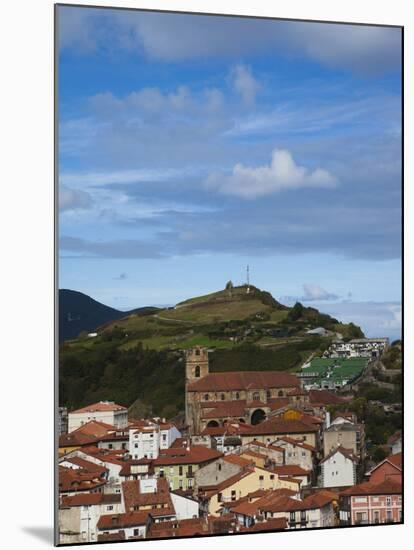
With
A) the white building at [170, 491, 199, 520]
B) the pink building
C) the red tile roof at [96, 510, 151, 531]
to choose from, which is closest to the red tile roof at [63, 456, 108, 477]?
the red tile roof at [96, 510, 151, 531]

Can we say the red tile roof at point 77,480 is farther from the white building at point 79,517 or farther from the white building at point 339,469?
the white building at point 339,469

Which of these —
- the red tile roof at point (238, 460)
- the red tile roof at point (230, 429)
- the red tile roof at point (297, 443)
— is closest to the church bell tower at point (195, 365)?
the red tile roof at point (230, 429)

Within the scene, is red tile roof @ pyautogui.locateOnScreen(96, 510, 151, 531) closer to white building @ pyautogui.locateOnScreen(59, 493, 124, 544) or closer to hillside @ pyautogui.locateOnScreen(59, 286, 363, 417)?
white building @ pyautogui.locateOnScreen(59, 493, 124, 544)

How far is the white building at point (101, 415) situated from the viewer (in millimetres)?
10914

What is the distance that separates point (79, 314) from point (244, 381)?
155cm

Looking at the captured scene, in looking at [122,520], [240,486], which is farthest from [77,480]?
[240,486]

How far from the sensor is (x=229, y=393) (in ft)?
37.5

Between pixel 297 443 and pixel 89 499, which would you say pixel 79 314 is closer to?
pixel 89 499

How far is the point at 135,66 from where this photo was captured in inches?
440

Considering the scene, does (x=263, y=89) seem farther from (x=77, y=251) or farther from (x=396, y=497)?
(x=396, y=497)

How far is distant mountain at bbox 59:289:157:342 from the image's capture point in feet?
35.4

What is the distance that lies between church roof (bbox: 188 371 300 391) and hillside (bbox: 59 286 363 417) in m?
0.05

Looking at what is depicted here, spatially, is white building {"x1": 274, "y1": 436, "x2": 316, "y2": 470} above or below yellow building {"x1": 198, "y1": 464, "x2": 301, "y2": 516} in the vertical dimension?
above

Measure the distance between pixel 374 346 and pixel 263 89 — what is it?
7.67 ft
